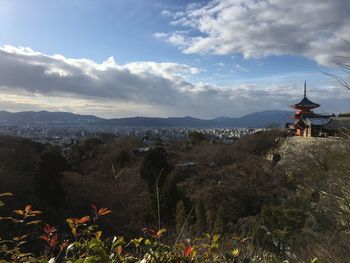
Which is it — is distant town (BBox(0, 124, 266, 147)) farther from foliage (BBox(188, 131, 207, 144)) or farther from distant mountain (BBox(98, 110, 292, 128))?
distant mountain (BBox(98, 110, 292, 128))

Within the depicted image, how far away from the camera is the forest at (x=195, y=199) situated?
176 inches

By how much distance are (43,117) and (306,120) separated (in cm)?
13806

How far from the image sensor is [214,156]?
102ft

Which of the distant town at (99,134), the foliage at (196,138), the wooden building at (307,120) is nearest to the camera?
the wooden building at (307,120)

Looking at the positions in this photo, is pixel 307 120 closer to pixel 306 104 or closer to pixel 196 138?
pixel 306 104

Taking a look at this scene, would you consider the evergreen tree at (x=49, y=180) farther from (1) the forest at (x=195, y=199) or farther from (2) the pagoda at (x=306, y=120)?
(2) the pagoda at (x=306, y=120)

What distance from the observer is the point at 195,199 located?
1842cm

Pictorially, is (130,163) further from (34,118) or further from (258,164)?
(34,118)

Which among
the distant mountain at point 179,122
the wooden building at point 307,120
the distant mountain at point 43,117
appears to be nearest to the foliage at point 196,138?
the wooden building at point 307,120

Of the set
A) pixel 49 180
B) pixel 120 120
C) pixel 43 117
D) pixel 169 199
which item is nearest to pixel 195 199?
pixel 169 199

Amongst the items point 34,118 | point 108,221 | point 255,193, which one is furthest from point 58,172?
point 34,118

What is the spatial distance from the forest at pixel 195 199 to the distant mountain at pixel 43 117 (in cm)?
10642

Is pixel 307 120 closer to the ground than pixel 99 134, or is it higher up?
higher up

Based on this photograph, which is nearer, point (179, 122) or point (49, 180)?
point (49, 180)
